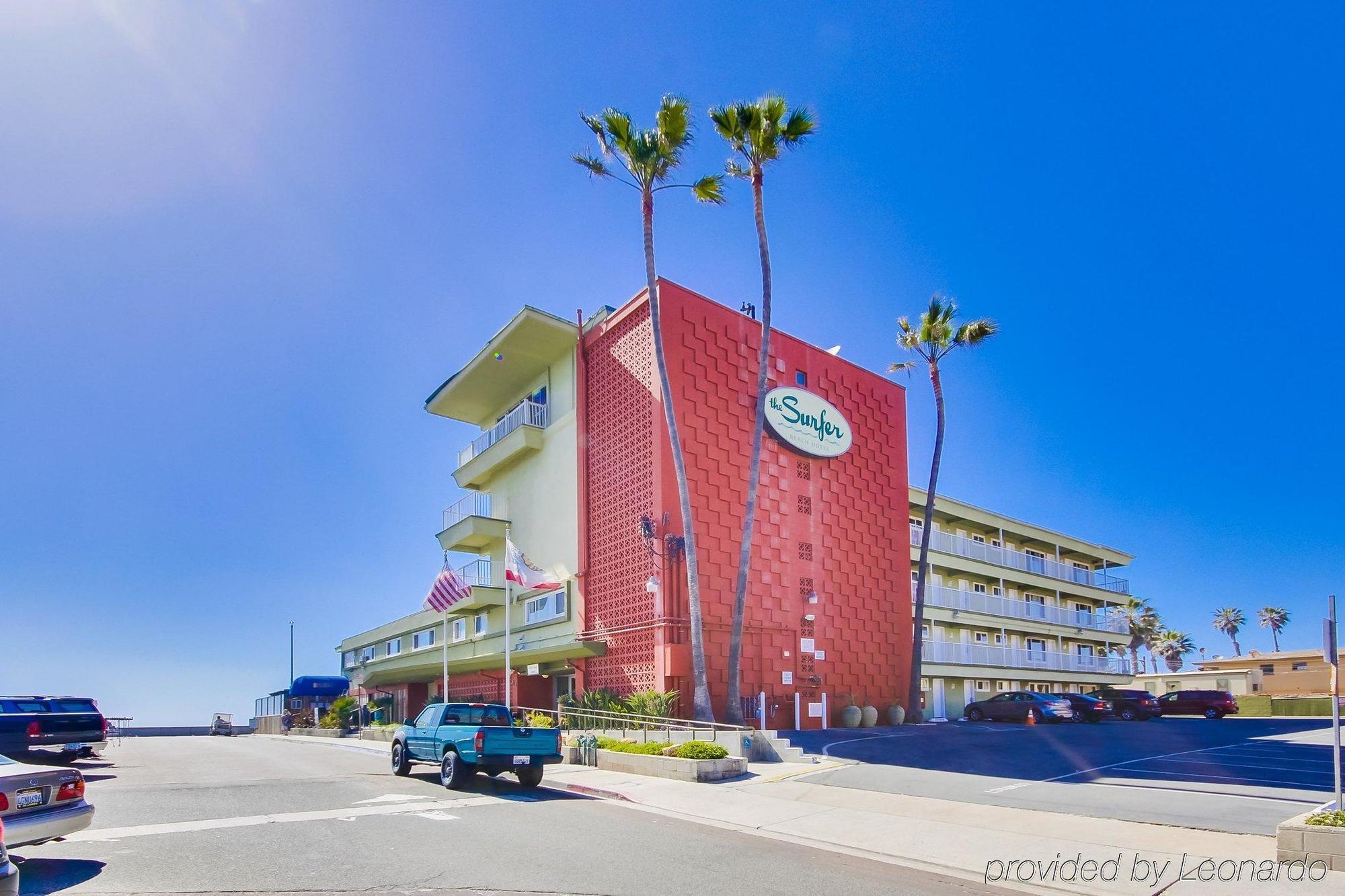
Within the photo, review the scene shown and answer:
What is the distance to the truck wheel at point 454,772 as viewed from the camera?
53.1 feet

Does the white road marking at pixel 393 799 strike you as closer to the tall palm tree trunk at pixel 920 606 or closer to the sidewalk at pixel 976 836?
the sidewalk at pixel 976 836

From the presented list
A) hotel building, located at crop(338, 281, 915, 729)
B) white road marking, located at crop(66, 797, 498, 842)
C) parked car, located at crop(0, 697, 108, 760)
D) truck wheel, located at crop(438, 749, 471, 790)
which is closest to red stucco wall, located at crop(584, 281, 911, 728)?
hotel building, located at crop(338, 281, 915, 729)

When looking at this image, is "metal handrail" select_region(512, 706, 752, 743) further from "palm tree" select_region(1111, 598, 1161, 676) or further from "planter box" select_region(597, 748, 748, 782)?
"palm tree" select_region(1111, 598, 1161, 676)

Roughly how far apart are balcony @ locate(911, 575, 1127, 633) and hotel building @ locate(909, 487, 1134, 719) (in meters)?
0.06

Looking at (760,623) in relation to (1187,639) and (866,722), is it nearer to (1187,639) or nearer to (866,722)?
(866,722)

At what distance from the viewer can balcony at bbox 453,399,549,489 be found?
3297 centimetres

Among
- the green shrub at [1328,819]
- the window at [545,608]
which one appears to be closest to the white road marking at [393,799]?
the green shrub at [1328,819]

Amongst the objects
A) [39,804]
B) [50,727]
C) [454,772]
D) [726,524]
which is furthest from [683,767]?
[50,727]

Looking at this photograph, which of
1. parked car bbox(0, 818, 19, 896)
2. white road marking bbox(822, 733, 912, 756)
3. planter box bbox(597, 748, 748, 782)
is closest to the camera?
parked car bbox(0, 818, 19, 896)

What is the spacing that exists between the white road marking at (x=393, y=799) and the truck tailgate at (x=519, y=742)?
125 cm

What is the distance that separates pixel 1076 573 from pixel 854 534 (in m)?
25.3

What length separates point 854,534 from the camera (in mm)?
32531

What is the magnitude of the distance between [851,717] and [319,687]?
4112 cm

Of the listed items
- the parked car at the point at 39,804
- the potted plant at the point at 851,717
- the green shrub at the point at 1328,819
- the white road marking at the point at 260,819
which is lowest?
the potted plant at the point at 851,717
